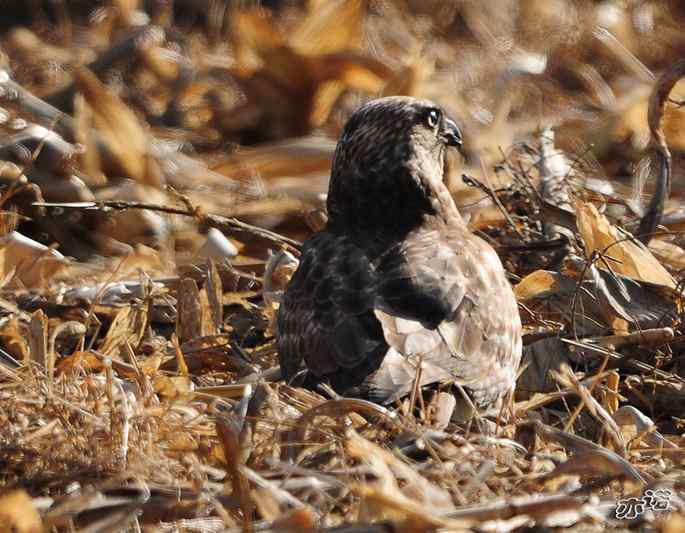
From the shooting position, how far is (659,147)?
15.8ft

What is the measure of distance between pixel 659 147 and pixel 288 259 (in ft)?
4.23

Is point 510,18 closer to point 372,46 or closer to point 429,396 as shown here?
point 372,46

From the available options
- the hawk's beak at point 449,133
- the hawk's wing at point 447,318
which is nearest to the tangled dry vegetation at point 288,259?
the hawk's wing at point 447,318

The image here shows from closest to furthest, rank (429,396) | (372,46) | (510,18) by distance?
(429,396)
(372,46)
(510,18)

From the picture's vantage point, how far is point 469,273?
4059 mm

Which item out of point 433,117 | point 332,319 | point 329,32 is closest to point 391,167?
point 433,117

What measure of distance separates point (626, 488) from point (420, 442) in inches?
17.3

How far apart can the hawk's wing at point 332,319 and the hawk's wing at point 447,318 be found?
0.05 meters

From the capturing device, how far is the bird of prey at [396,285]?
3713mm

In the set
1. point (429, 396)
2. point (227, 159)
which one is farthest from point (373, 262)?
point (227, 159)

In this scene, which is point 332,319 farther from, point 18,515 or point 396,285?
point 18,515

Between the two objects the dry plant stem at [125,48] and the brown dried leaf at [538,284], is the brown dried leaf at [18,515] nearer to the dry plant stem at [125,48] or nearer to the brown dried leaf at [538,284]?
the brown dried leaf at [538,284]

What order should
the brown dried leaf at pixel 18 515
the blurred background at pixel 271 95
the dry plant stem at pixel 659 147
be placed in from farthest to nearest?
1. the blurred background at pixel 271 95
2. the dry plant stem at pixel 659 147
3. the brown dried leaf at pixel 18 515

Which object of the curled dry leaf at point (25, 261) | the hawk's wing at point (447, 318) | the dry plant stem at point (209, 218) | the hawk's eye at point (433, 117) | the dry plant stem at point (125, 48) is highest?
the hawk's eye at point (433, 117)
